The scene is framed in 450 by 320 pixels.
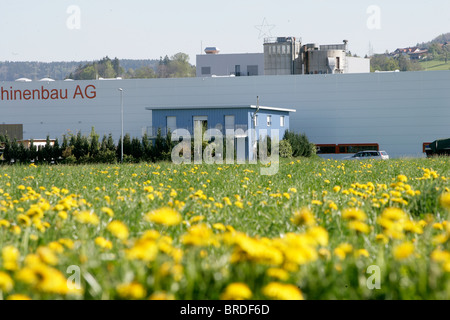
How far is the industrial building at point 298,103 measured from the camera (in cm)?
6191

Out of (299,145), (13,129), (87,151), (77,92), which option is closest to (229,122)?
(299,145)

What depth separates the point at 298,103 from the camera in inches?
2501

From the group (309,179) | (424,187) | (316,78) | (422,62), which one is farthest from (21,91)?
(422,62)

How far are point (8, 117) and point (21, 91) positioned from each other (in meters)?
3.02

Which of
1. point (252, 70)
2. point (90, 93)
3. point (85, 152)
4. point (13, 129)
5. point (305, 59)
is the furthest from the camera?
point (252, 70)

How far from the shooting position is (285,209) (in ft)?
22.9

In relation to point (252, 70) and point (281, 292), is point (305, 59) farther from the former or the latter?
point (281, 292)

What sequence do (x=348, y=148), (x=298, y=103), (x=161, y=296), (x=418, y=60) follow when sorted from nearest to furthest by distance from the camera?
(x=161, y=296) → (x=348, y=148) → (x=298, y=103) → (x=418, y=60)

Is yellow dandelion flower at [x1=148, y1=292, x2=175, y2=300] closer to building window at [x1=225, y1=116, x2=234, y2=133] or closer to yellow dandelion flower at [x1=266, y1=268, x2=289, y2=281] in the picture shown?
yellow dandelion flower at [x1=266, y1=268, x2=289, y2=281]

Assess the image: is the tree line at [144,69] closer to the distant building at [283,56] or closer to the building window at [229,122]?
the distant building at [283,56]

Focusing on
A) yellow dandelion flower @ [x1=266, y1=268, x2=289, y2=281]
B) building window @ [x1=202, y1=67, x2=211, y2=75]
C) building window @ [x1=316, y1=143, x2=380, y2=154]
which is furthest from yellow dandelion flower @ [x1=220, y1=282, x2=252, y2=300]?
building window @ [x1=202, y1=67, x2=211, y2=75]

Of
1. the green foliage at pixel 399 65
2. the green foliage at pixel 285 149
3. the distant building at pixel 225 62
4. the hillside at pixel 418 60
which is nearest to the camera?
the green foliage at pixel 285 149

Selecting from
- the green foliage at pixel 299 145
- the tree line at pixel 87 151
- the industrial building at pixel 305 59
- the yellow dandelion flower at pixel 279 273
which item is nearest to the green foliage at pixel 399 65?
the industrial building at pixel 305 59
